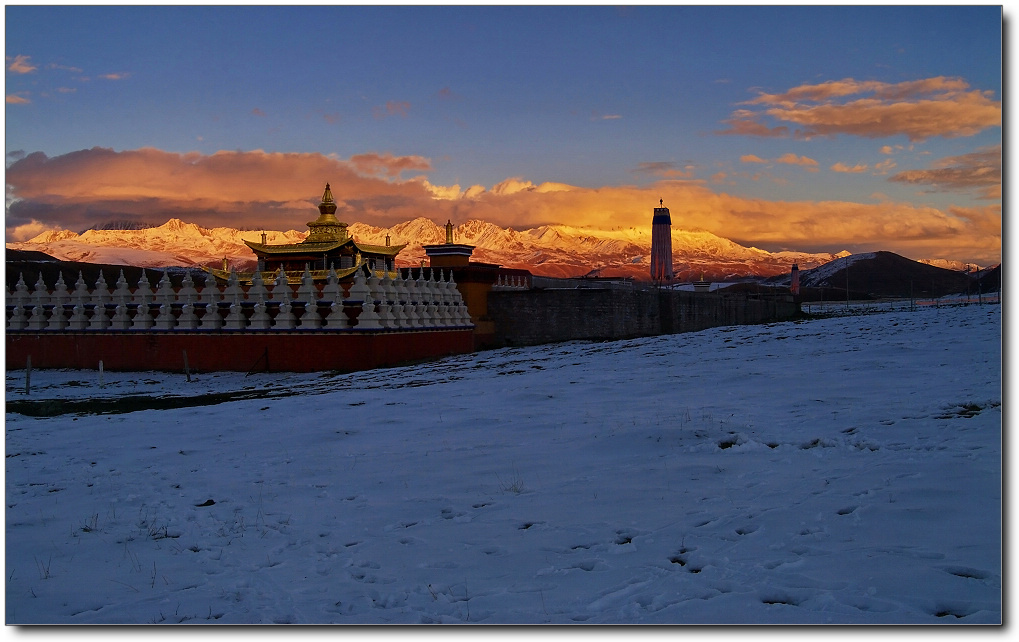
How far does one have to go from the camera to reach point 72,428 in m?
13.6

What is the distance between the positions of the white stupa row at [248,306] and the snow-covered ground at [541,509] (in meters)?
12.6

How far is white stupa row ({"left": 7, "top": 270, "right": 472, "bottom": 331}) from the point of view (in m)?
26.7

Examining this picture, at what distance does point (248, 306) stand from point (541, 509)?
73.9 ft

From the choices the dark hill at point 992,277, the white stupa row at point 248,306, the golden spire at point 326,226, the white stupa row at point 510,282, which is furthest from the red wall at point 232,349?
the dark hill at point 992,277

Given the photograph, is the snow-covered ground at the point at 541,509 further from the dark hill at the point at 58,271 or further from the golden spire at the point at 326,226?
the dark hill at the point at 58,271

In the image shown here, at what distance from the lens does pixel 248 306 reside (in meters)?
28.0

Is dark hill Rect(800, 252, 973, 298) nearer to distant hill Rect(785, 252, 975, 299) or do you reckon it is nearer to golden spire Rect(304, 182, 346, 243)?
distant hill Rect(785, 252, 975, 299)

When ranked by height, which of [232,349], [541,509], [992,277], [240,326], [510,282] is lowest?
[541,509]

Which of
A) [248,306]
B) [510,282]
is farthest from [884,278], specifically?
[248,306]

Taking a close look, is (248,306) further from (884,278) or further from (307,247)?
(884,278)

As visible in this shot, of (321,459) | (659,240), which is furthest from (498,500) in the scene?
(659,240)

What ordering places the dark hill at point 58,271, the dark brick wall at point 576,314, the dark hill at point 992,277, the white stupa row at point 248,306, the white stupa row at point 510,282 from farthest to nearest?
the dark hill at point 58,271
the white stupa row at point 510,282
the dark brick wall at point 576,314
the white stupa row at point 248,306
the dark hill at point 992,277

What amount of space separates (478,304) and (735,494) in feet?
87.6

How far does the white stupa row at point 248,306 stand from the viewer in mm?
26656
